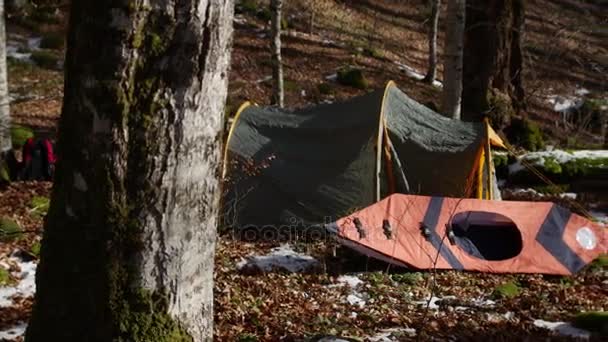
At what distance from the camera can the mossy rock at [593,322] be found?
629cm

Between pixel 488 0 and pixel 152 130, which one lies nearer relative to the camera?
pixel 152 130

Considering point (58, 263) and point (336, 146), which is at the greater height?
point (58, 263)

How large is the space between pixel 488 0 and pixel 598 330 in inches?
379

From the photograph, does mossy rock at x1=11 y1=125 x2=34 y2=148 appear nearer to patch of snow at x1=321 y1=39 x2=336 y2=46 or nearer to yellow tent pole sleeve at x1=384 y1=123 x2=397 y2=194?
yellow tent pole sleeve at x1=384 y1=123 x2=397 y2=194

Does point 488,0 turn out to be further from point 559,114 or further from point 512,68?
point 559,114

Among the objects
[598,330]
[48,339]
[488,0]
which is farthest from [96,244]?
[488,0]

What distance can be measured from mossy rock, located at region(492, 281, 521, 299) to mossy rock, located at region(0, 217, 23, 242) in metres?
4.94

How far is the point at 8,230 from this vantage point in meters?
8.41

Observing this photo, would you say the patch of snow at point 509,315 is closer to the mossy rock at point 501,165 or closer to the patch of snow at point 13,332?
the patch of snow at point 13,332

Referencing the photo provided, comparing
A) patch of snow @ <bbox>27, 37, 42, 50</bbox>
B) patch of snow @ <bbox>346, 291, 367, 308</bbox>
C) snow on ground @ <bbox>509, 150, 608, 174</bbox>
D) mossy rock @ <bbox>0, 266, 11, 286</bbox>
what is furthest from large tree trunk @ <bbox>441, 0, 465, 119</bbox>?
patch of snow @ <bbox>27, 37, 42, 50</bbox>

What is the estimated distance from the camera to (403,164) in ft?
33.2

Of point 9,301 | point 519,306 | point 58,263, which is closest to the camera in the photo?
point 58,263

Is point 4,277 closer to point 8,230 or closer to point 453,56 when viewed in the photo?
point 8,230

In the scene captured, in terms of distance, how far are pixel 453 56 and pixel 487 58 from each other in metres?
3.12
